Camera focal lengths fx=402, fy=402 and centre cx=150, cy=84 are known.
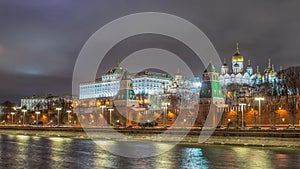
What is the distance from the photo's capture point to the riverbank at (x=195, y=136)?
30991 millimetres

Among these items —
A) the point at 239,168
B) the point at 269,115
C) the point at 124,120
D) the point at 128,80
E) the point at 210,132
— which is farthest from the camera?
the point at 128,80

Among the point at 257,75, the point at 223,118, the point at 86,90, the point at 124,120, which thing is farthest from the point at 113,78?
the point at 223,118

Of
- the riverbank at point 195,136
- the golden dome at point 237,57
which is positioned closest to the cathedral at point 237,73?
the golden dome at point 237,57

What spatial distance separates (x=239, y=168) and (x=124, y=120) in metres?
62.7

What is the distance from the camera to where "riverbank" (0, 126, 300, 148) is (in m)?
31.0

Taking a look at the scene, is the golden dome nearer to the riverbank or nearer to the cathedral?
the cathedral

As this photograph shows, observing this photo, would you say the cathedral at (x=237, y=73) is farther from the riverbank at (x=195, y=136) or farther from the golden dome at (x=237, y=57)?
the riverbank at (x=195, y=136)

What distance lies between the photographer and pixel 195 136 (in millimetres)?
37812

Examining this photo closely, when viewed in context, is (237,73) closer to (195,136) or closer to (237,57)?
(237,57)

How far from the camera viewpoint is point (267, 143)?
104 feet

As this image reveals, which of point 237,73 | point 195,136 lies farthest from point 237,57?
point 195,136

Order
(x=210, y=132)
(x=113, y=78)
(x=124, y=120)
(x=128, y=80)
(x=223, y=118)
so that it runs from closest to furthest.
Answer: (x=210, y=132) → (x=223, y=118) → (x=124, y=120) → (x=128, y=80) → (x=113, y=78)

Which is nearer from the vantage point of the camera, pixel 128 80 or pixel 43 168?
pixel 43 168

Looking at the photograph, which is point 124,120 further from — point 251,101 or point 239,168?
point 239,168
